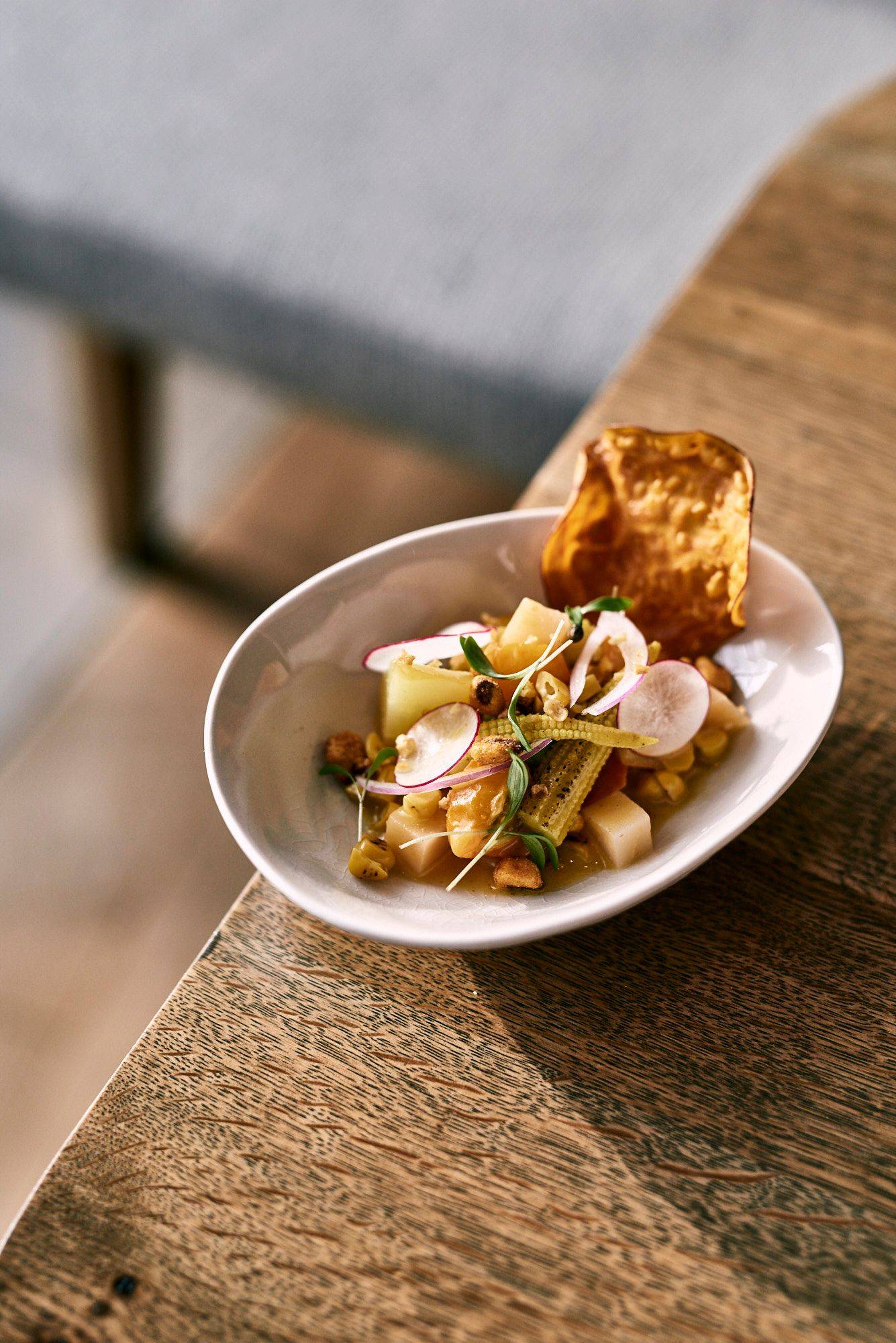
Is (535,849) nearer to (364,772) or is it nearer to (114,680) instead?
(364,772)

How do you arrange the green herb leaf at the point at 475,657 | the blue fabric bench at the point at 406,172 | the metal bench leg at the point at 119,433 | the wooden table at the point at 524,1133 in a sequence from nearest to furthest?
the wooden table at the point at 524,1133
the green herb leaf at the point at 475,657
the blue fabric bench at the point at 406,172
the metal bench leg at the point at 119,433

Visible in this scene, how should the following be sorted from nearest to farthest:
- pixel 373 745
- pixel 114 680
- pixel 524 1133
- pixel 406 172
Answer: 1. pixel 524 1133
2. pixel 373 745
3. pixel 406 172
4. pixel 114 680

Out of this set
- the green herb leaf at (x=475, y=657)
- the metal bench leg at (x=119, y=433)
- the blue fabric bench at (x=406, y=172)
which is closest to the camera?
the green herb leaf at (x=475, y=657)

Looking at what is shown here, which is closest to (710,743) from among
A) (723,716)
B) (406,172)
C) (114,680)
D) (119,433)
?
(723,716)

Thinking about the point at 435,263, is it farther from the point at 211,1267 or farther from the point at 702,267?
the point at 211,1267

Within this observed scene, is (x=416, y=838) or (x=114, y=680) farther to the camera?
(x=114, y=680)

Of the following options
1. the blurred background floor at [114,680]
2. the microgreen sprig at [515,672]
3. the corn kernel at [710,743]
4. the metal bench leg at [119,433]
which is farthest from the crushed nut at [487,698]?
the metal bench leg at [119,433]

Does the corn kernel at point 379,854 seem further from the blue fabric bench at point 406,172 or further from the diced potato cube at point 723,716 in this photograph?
the blue fabric bench at point 406,172

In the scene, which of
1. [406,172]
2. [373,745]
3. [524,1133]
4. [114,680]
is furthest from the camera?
[114,680]
